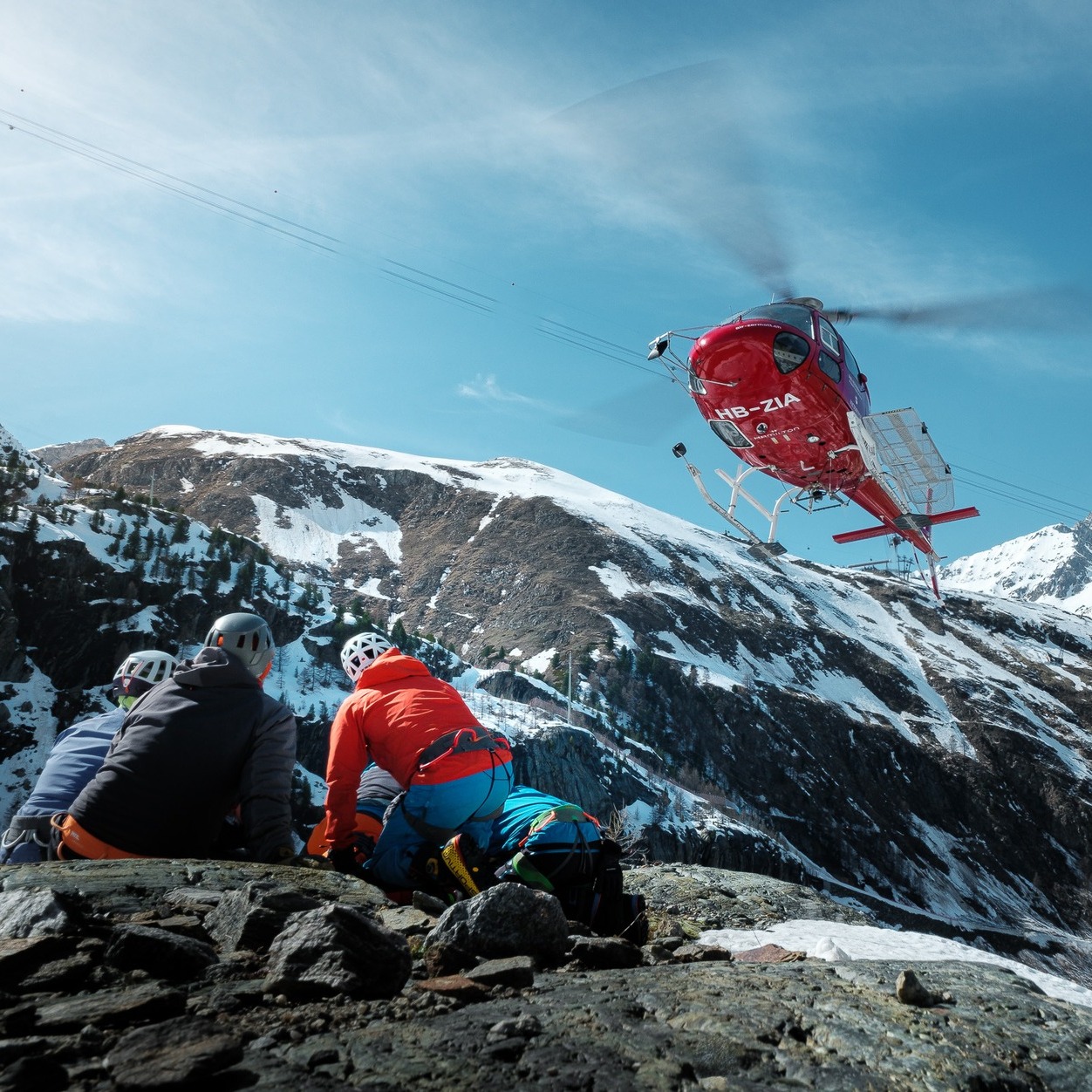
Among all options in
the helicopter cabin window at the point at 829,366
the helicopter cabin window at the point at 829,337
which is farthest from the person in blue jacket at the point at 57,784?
the helicopter cabin window at the point at 829,337

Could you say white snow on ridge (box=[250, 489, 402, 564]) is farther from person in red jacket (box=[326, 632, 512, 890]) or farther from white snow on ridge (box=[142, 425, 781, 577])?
person in red jacket (box=[326, 632, 512, 890])

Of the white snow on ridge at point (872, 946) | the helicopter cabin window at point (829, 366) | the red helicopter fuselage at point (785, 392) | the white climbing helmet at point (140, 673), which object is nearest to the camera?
the white snow on ridge at point (872, 946)

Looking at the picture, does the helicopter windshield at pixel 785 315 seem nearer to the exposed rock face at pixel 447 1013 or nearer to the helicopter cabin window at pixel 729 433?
the helicopter cabin window at pixel 729 433

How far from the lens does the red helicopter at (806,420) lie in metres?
16.0

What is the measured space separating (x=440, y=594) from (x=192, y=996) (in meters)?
138

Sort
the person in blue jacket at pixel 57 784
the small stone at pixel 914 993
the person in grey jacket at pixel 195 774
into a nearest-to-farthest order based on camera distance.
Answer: the small stone at pixel 914 993 < the person in grey jacket at pixel 195 774 < the person in blue jacket at pixel 57 784

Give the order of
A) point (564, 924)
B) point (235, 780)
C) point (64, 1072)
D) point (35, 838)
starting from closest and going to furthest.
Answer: point (64, 1072), point (564, 924), point (235, 780), point (35, 838)

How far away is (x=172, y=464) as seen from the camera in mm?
164875

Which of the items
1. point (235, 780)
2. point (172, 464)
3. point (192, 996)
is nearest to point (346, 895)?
point (235, 780)

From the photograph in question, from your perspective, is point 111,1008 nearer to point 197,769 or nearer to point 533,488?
point 197,769

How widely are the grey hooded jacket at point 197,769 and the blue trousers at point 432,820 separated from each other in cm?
61

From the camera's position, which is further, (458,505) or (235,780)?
(458,505)

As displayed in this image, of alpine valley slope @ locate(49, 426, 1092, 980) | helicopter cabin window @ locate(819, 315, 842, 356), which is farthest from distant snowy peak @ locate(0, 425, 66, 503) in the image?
helicopter cabin window @ locate(819, 315, 842, 356)

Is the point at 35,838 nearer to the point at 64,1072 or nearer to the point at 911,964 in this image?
the point at 64,1072
